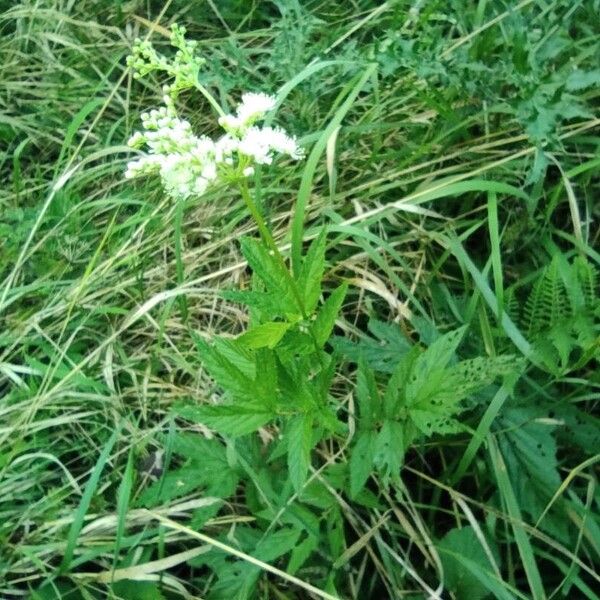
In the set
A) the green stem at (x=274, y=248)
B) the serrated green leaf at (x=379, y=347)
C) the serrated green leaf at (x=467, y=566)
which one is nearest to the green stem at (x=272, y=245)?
the green stem at (x=274, y=248)

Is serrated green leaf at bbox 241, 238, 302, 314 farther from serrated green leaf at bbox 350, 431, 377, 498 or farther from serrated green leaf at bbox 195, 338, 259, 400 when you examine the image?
serrated green leaf at bbox 350, 431, 377, 498

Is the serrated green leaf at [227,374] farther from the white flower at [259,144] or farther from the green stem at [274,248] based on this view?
the white flower at [259,144]

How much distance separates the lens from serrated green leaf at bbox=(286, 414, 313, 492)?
3.33ft

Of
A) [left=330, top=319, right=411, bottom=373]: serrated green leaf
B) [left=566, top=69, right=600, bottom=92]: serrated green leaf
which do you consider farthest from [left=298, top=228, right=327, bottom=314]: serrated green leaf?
[left=566, top=69, right=600, bottom=92]: serrated green leaf

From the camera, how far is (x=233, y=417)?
1062 mm

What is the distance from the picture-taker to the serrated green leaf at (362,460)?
1099mm

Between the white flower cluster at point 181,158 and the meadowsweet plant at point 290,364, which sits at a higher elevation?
the white flower cluster at point 181,158

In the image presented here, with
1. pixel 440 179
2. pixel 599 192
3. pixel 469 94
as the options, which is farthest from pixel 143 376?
pixel 599 192

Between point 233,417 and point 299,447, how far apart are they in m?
0.09

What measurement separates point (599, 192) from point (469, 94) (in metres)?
0.27

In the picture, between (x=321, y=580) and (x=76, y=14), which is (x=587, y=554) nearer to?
(x=321, y=580)

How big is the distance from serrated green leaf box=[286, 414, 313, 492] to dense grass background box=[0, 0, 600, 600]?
0.15 metres

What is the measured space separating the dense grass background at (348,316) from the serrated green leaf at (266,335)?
0.27 meters

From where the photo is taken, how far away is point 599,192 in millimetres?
1460
